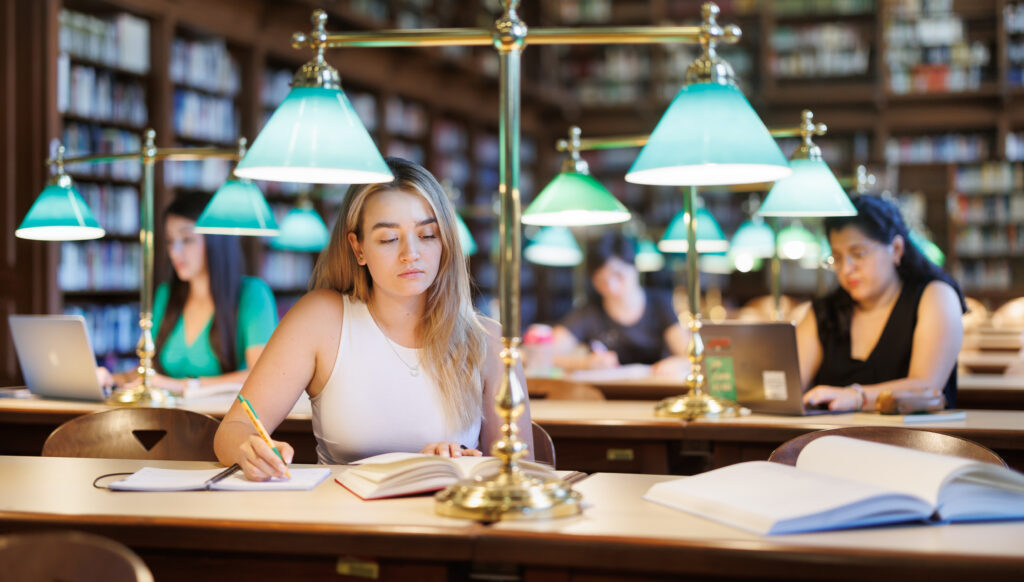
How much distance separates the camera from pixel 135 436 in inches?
95.3

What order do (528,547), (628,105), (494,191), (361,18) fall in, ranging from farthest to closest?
(628,105) < (494,191) < (361,18) < (528,547)

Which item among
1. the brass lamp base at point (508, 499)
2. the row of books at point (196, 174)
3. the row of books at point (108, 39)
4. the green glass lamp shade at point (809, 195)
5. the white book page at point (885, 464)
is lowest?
the brass lamp base at point (508, 499)

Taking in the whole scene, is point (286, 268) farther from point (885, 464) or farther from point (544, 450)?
point (885, 464)

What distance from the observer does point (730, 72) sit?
1915 mm

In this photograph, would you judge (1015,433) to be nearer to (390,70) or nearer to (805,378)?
(805,378)

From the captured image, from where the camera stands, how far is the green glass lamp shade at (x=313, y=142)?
1.74 metres

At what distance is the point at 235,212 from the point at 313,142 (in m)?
1.71

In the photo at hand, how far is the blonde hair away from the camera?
225 centimetres

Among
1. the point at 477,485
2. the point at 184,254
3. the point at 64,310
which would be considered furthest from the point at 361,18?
the point at 477,485

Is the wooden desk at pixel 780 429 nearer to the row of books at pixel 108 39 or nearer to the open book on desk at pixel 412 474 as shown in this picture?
the open book on desk at pixel 412 474

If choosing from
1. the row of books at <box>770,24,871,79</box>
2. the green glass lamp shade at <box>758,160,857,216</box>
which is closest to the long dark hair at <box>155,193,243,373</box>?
the green glass lamp shade at <box>758,160,857,216</box>

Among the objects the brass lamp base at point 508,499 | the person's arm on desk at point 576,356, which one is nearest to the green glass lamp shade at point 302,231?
the person's arm on desk at point 576,356

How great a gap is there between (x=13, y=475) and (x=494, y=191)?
7392 millimetres

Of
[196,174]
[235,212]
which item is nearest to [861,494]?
[235,212]
